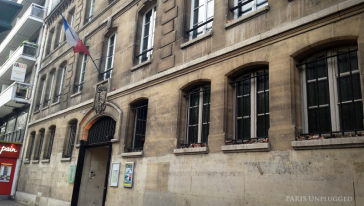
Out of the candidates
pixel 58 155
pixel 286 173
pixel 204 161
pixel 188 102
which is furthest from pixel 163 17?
pixel 58 155

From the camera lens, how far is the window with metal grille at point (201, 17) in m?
9.57

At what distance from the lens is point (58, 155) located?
15664mm

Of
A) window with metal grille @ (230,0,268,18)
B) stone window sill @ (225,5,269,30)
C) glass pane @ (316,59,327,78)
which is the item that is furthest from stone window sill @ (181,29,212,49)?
glass pane @ (316,59,327,78)

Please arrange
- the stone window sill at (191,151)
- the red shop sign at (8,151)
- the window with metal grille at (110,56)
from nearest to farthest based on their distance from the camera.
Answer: the stone window sill at (191,151), the window with metal grille at (110,56), the red shop sign at (8,151)

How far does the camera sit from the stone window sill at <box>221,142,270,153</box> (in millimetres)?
6634

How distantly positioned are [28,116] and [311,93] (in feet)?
64.0

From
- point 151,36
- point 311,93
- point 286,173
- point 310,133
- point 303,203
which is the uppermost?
point 151,36

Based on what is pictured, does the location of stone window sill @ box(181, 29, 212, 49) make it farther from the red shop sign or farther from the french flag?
the red shop sign

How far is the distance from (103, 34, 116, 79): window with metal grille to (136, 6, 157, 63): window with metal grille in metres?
2.17

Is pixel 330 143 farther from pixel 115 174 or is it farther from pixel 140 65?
pixel 115 174

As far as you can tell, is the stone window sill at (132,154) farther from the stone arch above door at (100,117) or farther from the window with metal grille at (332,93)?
the window with metal grille at (332,93)

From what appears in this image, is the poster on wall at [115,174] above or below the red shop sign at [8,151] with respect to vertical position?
below

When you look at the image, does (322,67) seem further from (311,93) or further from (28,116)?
(28,116)

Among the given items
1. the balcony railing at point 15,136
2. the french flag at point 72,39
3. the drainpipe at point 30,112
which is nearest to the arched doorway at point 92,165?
the french flag at point 72,39
